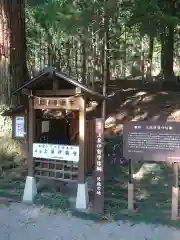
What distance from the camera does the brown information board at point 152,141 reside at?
473 centimetres

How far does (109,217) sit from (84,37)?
5.77 meters

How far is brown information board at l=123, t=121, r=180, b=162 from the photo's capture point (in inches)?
186

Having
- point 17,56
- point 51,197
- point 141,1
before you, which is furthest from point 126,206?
point 141,1

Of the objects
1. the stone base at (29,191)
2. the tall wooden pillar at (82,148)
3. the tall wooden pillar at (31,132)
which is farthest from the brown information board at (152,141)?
the stone base at (29,191)

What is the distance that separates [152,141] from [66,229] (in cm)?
184

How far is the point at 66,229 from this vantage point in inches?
179

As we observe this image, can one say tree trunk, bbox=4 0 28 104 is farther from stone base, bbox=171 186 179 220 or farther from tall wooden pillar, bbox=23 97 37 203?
stone base, bbox=171 186 179 220

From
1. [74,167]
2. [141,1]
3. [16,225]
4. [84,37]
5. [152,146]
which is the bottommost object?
[16,225]

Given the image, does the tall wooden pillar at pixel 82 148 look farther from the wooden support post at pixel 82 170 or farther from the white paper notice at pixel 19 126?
the white paper notice at pixel 19 126

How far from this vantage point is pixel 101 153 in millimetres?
5023

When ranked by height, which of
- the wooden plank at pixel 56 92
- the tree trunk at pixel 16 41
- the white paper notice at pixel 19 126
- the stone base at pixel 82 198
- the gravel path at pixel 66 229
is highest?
the tree trunk at pixel 16 41

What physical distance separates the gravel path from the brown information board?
3.39ft

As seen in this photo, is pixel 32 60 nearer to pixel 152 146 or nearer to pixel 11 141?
pixel 11 141

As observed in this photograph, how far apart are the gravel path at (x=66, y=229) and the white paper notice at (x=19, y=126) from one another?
157 centimetres
